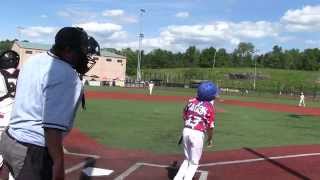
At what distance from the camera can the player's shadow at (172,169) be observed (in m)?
10.0

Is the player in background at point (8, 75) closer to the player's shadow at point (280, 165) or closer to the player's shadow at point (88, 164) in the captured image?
the player's shadow at point (88, 164)

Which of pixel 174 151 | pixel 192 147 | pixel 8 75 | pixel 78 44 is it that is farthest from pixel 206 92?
pixel 174 151

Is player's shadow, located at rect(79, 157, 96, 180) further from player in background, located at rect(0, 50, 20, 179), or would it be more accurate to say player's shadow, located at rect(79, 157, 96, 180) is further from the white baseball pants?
player in background, located at rect(0, 50, 20, 179)

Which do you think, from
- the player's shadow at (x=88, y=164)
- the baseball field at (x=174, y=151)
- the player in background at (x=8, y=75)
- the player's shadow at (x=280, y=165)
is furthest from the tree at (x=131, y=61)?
the player in background at (x=8, y=75)

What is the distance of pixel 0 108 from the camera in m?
7.45

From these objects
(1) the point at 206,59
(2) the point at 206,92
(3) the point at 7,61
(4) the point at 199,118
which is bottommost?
(4) the point at 199,118

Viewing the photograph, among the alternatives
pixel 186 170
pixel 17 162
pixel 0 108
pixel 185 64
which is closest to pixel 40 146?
pixel 17 162

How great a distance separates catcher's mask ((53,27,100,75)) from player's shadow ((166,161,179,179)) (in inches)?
248

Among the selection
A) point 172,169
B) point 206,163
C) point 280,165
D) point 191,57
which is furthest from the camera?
point 191,57

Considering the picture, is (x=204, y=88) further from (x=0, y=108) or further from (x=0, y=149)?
(x=0, y=149)

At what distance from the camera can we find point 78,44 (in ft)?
12.2

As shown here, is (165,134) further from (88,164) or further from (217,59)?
(217,59)

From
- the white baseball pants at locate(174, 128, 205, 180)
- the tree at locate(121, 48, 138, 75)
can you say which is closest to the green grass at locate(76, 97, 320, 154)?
the white baseball pants at locate(174, 128, 205, 180)

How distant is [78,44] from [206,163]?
821cm
